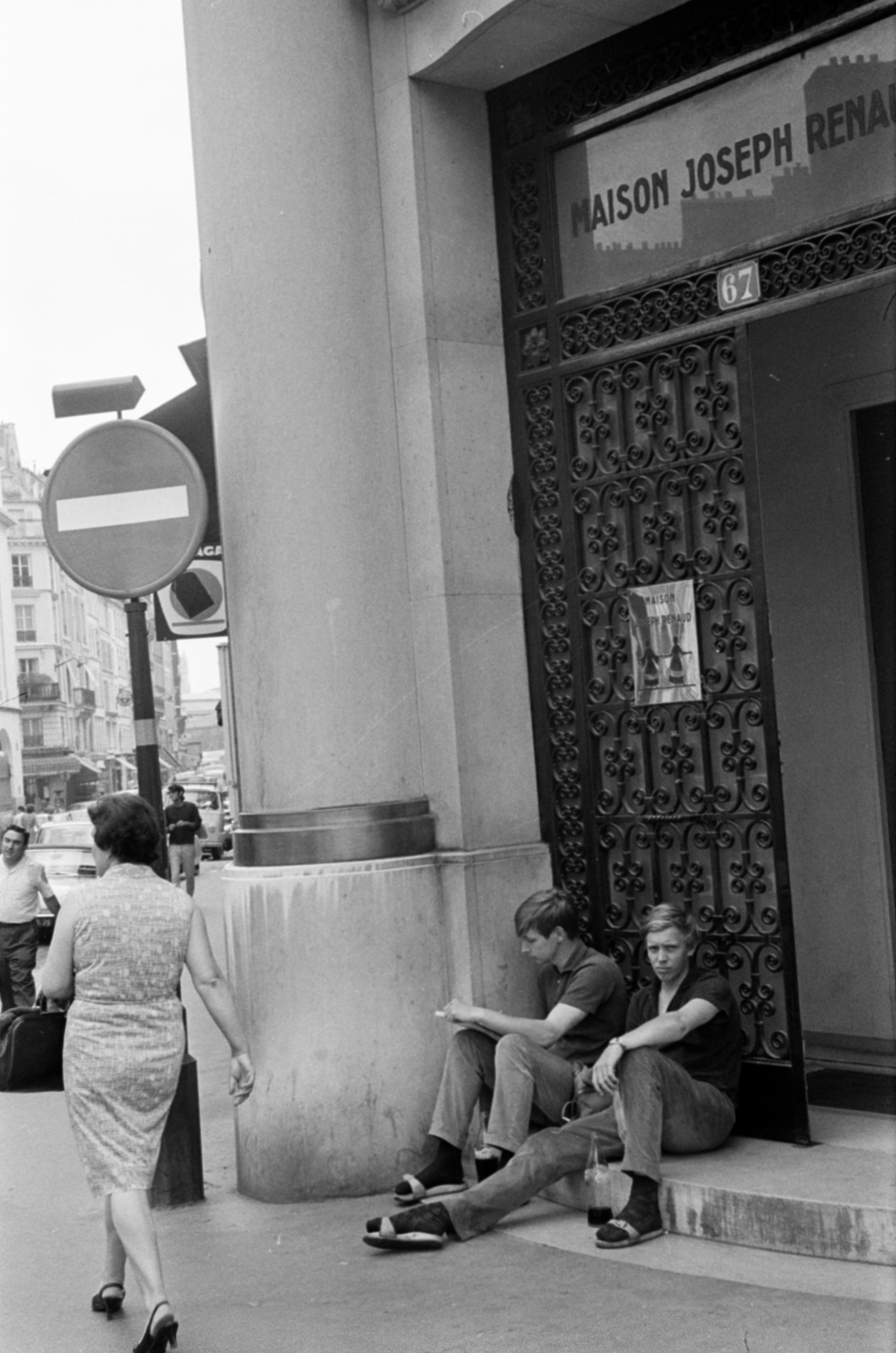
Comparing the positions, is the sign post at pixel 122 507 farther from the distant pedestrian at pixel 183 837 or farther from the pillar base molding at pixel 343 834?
the distant pedestrian at pixel 183 837

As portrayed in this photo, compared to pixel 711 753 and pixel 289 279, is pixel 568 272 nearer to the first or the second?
pixel 289 279

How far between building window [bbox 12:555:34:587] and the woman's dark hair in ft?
52.1

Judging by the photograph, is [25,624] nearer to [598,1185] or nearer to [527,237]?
[527,237]

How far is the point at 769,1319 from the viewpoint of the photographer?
4887 millimetres

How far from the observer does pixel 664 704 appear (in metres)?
6.81

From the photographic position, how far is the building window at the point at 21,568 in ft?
75.3

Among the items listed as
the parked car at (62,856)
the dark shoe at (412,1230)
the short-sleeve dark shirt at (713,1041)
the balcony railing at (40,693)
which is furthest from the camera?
the balcony railing at (40,693)

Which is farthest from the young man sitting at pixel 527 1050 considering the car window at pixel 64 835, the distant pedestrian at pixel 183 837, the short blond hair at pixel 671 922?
the car window at pixel 64 835

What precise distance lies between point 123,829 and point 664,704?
2.34 m

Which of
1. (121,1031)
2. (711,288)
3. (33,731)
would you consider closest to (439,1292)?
(121,1031)

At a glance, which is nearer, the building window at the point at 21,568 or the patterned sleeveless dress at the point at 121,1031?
the patterned sleeveless dress at the point at 121,1031

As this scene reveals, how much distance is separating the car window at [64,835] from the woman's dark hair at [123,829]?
2049cm

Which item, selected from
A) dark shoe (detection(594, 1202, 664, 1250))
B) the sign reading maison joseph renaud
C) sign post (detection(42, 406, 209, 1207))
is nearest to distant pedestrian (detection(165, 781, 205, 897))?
sign post (detection(42, 406, 209, 1207))

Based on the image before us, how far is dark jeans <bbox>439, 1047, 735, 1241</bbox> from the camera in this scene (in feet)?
19.0
